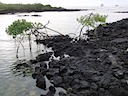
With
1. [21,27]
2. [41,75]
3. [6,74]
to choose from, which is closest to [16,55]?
[21,27]

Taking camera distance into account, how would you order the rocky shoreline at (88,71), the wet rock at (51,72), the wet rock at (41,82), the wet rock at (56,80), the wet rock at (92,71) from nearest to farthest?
the wet rock at (92,71)
the rocky shoreline at (88,71)
the wet rock at (41,82)
the wet rock at (56,80)
the wet rock at (51,72)

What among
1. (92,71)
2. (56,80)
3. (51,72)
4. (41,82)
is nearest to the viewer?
(41,82)

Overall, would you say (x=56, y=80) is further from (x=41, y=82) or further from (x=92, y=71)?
(x=92, y=71)

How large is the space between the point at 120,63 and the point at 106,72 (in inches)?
195

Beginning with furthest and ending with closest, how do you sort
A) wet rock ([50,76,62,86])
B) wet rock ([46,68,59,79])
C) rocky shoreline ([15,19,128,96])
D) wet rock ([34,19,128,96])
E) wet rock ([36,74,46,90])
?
wet rock ([46,68,59,79]), wet rock ([50,76,62,86]), wet rock ([36,74,46,90]), rocky shoreline ([15,19,128,96]), wet rock ([34,19,128,96])

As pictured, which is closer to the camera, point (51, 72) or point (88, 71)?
point (88, 71)

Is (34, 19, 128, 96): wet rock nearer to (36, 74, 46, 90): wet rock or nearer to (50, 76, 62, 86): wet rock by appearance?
(50, 76, 62, 86): wet rock

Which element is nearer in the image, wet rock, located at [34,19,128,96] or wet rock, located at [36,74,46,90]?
wet rock, located at [34,19,128,96]

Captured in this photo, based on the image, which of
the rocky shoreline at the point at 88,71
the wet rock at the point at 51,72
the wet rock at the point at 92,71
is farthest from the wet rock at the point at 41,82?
the wet rock at the point at 51,72

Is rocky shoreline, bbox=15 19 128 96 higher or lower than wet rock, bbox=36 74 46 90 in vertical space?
higher

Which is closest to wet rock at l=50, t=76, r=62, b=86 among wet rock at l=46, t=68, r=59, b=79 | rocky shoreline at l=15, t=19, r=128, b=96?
rocky shoreline at l=15, t=19, r=128, b=96

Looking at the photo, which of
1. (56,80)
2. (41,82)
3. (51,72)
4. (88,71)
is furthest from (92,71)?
(41,82)

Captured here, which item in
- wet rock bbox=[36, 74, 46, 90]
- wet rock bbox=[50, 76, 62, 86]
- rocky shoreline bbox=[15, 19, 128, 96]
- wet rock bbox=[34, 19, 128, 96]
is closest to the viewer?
wet rock bbox=[34, 19, 128, 96]

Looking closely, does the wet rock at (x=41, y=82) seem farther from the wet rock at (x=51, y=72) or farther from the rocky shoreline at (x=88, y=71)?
the wet rock at (x=51, y=72)
